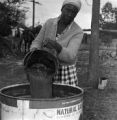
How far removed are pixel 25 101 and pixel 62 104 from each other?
0.27 m

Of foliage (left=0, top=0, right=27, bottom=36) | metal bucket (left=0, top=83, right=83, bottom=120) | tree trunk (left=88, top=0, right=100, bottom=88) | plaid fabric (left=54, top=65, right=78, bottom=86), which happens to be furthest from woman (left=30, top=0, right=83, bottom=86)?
foliage (left=0, top=0, right=27, bottom=36)

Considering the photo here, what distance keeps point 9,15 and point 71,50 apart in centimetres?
1572

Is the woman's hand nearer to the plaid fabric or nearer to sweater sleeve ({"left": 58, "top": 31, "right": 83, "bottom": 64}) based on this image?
sweater sleeve ({"left": 58, "top": 31, "right": 83, "bottom": 64})

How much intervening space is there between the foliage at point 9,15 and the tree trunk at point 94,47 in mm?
10444

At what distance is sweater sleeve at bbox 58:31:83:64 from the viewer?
296cm

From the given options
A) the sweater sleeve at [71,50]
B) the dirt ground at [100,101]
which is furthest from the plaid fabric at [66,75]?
the dirt ground at [100,101]

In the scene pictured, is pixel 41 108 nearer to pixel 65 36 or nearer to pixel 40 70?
pixel 40 70

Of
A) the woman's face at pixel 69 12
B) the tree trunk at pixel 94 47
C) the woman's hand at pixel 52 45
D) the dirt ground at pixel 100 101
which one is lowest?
the dirt ground at pixel 100 101

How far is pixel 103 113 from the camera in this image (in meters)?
5.56

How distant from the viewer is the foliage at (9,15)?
1762 cm

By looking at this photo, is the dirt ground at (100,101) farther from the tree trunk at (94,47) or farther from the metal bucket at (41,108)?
the metal bucket at (41,108)

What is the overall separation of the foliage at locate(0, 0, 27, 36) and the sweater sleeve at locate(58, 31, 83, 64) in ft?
47.3

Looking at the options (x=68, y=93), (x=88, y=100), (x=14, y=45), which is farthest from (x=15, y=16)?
(x=68, y=93)

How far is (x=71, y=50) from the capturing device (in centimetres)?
304
